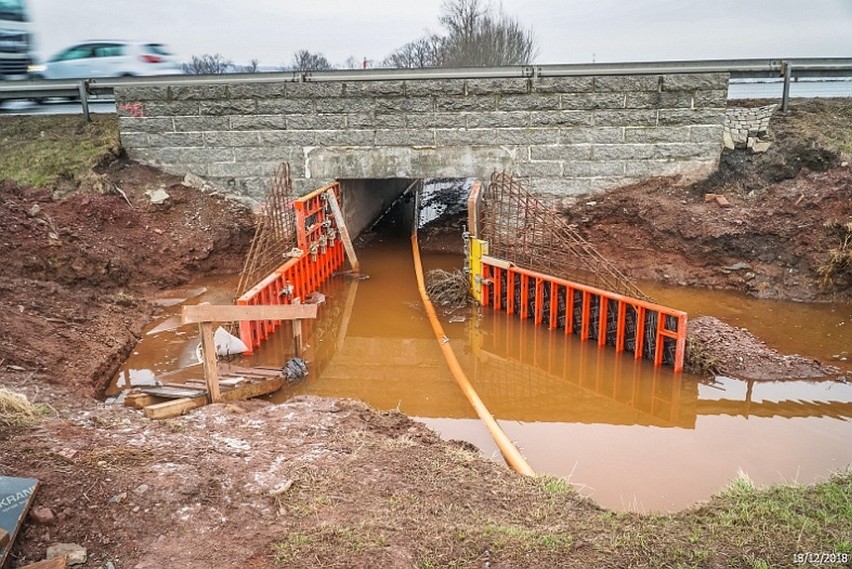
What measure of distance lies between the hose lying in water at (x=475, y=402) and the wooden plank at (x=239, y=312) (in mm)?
1948

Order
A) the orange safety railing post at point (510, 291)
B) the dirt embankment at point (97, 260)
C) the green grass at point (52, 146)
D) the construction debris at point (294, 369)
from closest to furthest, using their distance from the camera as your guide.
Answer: the dirt embankment at point (97, 260) → the construction debris at point (294, 369) → the orange safety railing post at point (510, 291) → the green grass at point (52, 146)

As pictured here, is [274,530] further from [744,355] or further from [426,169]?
[426,169]

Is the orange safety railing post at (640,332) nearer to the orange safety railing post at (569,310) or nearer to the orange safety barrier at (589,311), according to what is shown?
the orange safety barrier at (589,311)

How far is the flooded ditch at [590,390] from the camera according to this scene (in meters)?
6.01

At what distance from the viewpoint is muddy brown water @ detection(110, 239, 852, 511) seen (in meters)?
6.00

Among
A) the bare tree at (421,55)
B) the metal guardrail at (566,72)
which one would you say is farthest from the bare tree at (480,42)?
the metal guardrail at (566,72)

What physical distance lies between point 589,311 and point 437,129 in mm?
4987

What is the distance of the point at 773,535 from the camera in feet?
13.5

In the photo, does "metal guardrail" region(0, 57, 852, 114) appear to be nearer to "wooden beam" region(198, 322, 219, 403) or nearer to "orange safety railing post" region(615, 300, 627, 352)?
"orange safety railing post" region(615, 300, 627, 352)

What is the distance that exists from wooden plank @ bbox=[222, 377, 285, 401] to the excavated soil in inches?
9.5

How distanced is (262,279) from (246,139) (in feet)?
13.6

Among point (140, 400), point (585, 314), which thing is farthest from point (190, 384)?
point (585, 314)

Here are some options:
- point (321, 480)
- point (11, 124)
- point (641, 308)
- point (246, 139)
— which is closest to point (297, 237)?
point (246, 139)
